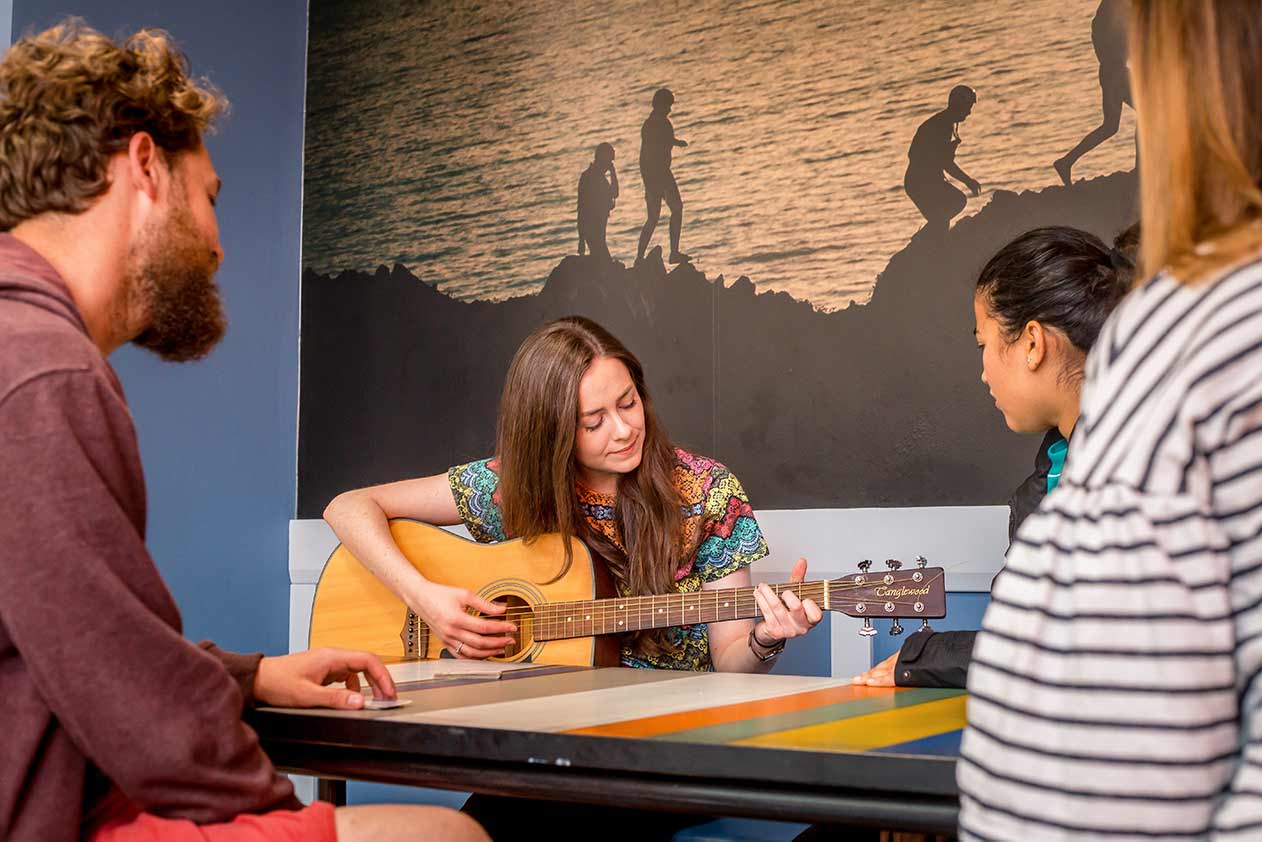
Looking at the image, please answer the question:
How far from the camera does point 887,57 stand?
3209mm

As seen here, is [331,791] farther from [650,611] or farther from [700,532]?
[700,532]

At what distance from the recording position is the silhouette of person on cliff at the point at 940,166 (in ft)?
10.1

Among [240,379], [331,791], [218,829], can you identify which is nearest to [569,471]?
[331,791]

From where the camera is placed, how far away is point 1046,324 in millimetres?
2066

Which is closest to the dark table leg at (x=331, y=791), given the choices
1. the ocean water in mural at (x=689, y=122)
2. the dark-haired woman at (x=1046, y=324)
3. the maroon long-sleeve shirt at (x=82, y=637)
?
the maroon long-sleeve shirt at (x=82, y=637)

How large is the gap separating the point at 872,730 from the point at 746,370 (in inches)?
87.1

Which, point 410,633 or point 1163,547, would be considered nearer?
point 1163,547

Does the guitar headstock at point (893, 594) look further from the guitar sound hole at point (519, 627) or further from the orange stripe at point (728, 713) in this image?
the guitar sound hole at point (519, 627)

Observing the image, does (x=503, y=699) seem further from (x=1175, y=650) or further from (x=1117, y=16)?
(x=1117, y=16)

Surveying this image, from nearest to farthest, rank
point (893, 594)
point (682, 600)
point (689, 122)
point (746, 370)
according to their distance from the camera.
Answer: point (893, 594)
point (682, 600)
point (746, 370)
point (689, 122)

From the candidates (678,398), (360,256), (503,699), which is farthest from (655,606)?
(360,256)

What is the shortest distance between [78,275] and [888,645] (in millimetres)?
2202

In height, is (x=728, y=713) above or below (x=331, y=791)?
above

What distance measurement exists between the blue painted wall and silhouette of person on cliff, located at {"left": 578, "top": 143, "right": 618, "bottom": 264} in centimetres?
114
